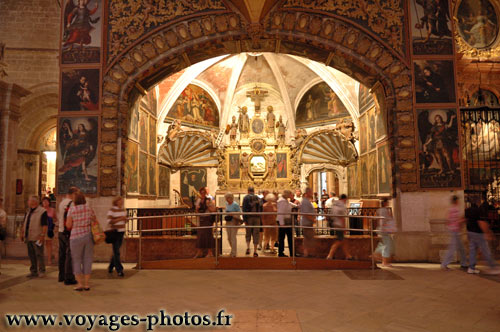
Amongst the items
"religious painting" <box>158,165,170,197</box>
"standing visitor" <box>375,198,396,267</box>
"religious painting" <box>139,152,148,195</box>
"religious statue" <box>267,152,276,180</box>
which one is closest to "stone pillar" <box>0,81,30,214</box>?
"religious painting" <box>139,152,148,195</box>

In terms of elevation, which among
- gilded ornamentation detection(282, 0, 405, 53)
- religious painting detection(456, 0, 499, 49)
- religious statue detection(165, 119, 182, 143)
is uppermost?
religious painting detection(456, 0, 499, 49)

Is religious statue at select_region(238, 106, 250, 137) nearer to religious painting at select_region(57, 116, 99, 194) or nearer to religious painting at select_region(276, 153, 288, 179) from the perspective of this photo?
religious painting at select_region(276, 153, 288, 179)

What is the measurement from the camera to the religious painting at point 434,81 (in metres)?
9.80

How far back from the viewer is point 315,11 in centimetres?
1024

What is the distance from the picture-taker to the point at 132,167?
38.0ft

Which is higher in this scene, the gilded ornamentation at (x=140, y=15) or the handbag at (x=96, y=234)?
the gilded ornamentation at (x=140, y=15)

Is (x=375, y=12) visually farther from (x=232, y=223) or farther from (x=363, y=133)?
(x=232, y=223)

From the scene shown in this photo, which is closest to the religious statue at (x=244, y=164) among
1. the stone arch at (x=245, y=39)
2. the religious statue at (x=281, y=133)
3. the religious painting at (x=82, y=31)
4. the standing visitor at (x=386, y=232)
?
the religious statue at (x=281, y=133)

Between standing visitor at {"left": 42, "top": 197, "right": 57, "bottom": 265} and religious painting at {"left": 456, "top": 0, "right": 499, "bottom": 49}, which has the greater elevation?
religious painting at {"left": 456, "top": 0, "right": 499, "bottom": 49}

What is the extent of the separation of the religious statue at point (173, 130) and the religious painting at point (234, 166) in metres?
3.08

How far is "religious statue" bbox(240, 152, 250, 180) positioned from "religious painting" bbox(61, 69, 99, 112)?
1101 cm

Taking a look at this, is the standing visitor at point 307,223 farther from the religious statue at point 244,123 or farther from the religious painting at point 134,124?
the religious statue at point 244,123

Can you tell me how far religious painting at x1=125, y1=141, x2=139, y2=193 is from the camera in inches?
422

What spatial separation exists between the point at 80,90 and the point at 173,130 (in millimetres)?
9240
